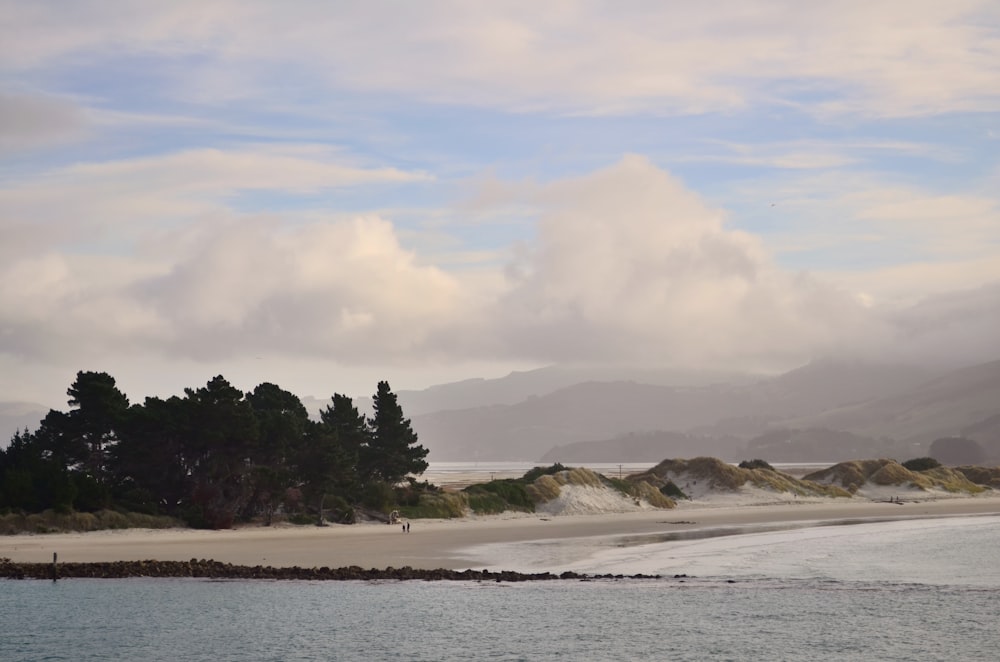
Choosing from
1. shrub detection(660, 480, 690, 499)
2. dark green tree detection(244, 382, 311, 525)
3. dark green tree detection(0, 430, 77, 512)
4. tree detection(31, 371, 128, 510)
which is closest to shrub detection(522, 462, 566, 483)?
shrub detection(660, 480, 690, 499)

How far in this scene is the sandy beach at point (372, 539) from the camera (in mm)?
50281

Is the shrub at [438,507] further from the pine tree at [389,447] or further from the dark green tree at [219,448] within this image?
the dark green tree at [219,448]

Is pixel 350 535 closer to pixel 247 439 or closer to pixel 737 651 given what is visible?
pixel 247 439

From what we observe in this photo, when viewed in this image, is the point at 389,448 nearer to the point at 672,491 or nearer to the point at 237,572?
the point at 237,572

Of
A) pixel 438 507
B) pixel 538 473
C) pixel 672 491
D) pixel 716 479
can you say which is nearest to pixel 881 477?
pixel 716 479

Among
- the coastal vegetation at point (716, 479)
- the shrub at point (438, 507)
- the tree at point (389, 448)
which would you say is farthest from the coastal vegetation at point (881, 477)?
the tree at point (389, 448)

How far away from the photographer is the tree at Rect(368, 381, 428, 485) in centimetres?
7506

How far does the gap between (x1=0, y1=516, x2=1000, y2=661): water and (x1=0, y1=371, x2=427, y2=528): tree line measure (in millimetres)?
17116

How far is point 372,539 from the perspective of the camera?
6084 centimetres

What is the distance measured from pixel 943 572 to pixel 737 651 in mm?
20956

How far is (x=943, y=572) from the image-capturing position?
1927 inches

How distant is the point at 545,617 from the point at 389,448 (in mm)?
39041

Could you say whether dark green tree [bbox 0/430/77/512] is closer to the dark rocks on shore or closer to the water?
the dark rocks on shore

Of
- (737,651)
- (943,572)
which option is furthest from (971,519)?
(737,651)
